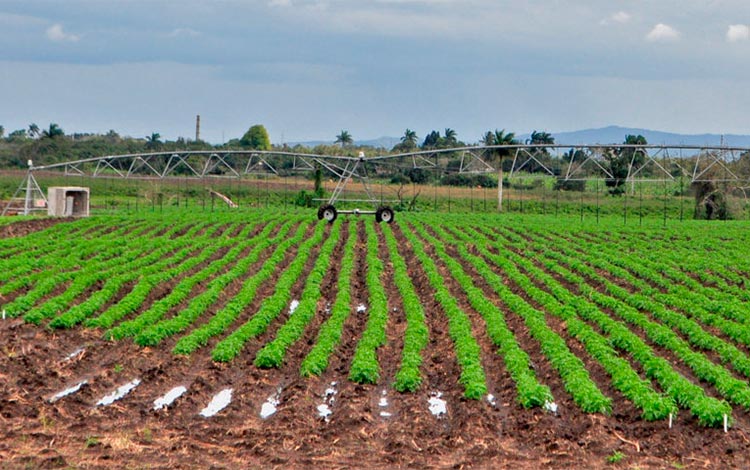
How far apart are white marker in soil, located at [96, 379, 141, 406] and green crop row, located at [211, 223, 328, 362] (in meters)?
1.60

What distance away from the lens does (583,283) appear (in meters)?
26.5

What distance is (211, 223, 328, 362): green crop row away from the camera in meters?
16.8

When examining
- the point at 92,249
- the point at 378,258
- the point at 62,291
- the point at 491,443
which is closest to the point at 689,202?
the point at 378,258

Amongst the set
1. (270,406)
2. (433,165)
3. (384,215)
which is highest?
(433,165)

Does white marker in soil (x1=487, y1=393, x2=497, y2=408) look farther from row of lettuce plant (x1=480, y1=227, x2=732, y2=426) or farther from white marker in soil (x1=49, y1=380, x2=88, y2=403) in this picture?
white marker in soil (x1=49, y1=380, x2=88, y2=403)

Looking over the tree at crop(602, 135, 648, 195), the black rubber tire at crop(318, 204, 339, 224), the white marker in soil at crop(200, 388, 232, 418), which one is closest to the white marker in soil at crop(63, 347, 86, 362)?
the white marker in soil at crop(200, 388, 232, 418)

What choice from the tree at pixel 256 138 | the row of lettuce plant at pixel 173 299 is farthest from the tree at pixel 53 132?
the row of lettuce plant at pixel 173 299

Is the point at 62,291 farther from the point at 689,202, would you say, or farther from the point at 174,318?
the point at 689,202

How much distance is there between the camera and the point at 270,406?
1409 centimetres

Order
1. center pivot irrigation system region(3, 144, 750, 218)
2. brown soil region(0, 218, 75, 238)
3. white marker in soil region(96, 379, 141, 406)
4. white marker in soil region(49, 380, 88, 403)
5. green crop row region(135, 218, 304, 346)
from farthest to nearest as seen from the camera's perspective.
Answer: center pivot irrigation system region(3, 144, 750, 218), brown soil region(0, 218, 75, 238), green crop row region(135, 218, 304, 346), white marker in soil region(49, 380, 88, 403), white marker in soil region(96, 379, 141, 406)

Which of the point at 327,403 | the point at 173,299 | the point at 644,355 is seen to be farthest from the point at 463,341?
the point at 173,299

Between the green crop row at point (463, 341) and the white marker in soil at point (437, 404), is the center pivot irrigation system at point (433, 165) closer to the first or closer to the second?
the green crop row at point (463, 341)

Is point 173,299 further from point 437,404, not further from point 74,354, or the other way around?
point 437,404

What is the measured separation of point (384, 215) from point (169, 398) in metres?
33.0
